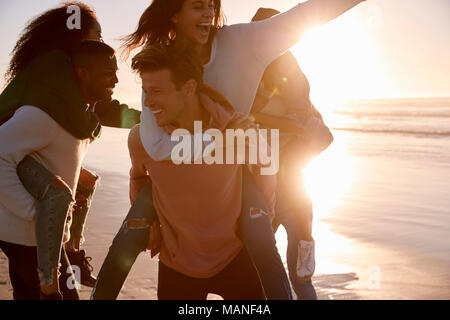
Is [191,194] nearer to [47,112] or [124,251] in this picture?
[124,251]

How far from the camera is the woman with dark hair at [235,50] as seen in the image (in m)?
2.52

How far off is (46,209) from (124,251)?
49cm

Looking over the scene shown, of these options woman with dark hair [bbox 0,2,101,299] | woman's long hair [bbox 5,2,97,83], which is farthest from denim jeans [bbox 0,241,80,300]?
woman's long hair [bbox 5,2,97,83]

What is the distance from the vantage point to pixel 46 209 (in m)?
A: 2.68

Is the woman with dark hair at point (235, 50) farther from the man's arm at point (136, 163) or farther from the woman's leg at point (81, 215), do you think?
the woman's leg at point (81, 215)

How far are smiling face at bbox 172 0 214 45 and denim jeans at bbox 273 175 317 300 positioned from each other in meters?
1.34

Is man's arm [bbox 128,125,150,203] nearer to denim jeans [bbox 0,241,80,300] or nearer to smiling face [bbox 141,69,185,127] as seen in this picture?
smiling face [bbox 141,69,185,127]

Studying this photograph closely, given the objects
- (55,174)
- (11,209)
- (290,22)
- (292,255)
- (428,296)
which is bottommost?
(428,296)

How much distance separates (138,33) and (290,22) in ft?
3.46

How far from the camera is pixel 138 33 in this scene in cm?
330

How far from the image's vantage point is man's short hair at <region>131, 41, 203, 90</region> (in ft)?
8.13

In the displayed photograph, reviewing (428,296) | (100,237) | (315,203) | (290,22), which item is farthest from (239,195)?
(315,203)

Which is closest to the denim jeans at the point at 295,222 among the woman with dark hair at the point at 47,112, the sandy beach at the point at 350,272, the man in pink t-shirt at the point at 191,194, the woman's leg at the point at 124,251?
the man in pink t-shirt at the point at 191,194

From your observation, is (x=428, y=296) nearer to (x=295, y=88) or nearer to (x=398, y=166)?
(x=295, y=88)
